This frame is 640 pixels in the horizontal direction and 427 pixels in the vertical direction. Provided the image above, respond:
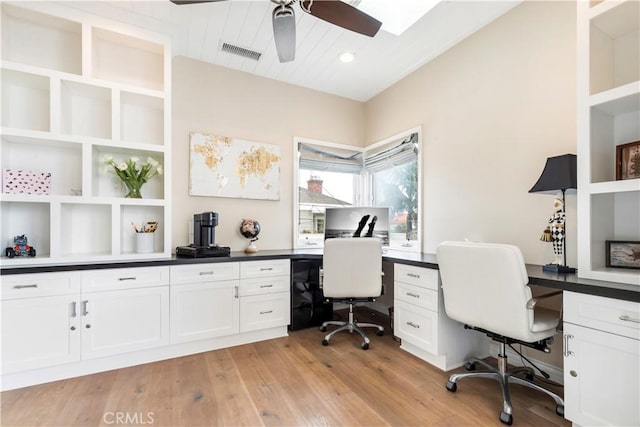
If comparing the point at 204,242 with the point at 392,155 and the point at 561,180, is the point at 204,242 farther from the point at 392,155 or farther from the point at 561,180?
the point at 561,180

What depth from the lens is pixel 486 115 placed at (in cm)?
259

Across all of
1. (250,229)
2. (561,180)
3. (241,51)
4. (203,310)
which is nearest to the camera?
(561,180)

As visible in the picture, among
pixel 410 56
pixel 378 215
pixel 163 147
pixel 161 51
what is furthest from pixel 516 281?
pixel 161 51

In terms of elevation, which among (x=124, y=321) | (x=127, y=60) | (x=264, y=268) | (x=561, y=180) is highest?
(x=127, y=60)

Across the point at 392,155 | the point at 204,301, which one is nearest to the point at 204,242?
the point at 204,301

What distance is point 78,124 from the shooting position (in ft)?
8.45

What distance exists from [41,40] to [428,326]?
155 inches

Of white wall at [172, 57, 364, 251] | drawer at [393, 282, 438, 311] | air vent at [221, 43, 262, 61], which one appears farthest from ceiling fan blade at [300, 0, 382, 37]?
drawer at [393, 282, 438, 311]

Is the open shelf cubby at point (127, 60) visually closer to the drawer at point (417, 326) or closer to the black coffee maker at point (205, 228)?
the black coffee maker at point (205, 228)

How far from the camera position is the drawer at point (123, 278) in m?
2.20

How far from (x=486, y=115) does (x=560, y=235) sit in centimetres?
122
